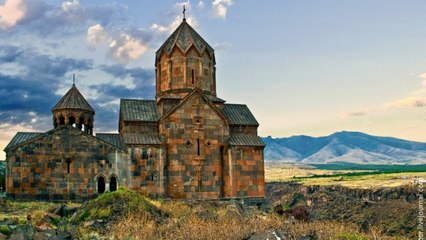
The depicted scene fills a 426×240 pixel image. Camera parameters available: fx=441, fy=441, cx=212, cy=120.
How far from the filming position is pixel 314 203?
134ft

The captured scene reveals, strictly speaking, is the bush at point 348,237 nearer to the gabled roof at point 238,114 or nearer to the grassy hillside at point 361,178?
the grassy hillside at point 361,178

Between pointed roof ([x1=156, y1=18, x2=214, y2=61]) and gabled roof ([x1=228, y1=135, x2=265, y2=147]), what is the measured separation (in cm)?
429

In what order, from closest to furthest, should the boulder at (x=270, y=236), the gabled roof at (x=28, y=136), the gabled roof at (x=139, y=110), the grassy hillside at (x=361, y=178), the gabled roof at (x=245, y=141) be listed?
the boulder at (x=270, y=236) < the gabled roof at (x=28, y=136) < the gabled roof at (x=139, y=110) < the gabled roof at (x=245, y=141) < the grassy hillside at (x=361, y=178)

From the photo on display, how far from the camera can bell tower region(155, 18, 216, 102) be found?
20.2 m

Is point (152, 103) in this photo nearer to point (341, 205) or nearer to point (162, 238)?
point (162, 238)

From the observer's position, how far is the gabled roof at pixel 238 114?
2059 cm

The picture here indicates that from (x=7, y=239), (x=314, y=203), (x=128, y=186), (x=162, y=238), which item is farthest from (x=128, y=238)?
(x=314, y=203)

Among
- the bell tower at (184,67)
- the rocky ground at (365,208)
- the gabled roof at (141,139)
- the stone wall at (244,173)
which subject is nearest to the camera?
the gabled roof at (141,139)

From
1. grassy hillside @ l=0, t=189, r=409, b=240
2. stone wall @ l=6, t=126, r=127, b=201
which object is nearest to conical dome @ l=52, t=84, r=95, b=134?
stone wall @ l=6, t=126, r=127, b=201

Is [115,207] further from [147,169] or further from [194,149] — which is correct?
[194,149]

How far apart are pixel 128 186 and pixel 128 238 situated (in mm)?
9185

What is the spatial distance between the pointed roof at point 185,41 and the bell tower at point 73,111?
4.22 meters

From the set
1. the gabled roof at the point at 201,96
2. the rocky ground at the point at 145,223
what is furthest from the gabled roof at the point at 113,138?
the rocky ground at the point at 145,223

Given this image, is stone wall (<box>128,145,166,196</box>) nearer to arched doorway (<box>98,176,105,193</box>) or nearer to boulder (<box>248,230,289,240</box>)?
arched doorway (<box>98,176,105,193</box>)
